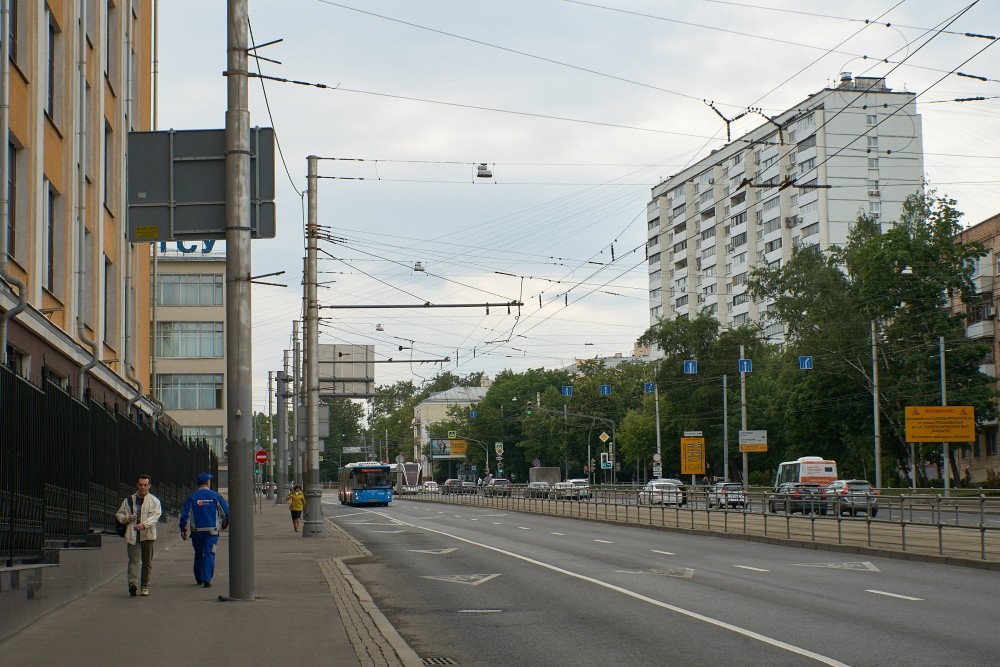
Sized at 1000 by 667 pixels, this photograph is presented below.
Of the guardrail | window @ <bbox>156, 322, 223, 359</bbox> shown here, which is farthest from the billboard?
the guardrail

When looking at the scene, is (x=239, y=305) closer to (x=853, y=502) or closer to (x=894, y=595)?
(x=894, y=595)

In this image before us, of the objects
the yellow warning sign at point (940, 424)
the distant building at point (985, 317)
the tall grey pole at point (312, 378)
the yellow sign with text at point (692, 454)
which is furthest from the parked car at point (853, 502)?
the distant building at point (985, 317)

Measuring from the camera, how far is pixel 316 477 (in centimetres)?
3422

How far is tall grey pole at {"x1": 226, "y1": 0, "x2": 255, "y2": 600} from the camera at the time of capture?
1432cm

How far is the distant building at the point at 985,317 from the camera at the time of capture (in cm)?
6775

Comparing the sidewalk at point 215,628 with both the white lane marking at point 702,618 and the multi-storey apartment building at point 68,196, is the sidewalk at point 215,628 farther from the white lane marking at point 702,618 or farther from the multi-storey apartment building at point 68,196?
the multi-storey apartment building at point 68,196

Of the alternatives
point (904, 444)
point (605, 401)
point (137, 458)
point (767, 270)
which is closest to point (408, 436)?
point (605, 401)

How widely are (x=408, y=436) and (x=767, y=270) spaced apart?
112 metres

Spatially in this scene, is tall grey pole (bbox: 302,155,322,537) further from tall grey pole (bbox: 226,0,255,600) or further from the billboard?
the billboard

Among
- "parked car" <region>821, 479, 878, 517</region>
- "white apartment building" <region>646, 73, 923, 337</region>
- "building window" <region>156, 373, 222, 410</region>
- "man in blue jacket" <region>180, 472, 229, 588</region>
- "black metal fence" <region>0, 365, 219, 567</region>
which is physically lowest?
"parked car" <region>821, 479, 878, 517</region>

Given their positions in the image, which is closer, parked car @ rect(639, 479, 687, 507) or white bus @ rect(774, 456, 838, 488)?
parked car @ rect(639, 479, 687, 507)

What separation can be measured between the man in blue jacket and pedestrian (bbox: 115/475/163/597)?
74 centimetres

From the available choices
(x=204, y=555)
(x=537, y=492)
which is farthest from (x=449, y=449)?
(x=204, y=555)

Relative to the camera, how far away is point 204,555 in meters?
17.2
